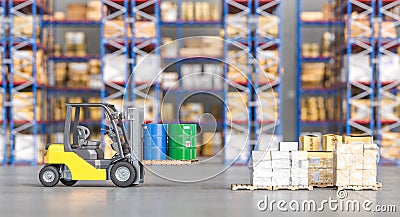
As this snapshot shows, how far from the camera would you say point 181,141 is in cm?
1496

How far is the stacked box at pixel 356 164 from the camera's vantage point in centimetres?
1501

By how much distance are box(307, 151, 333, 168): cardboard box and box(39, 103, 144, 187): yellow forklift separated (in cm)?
335

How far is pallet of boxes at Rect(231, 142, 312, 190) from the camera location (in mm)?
14914

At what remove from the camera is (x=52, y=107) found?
26656 millimetres

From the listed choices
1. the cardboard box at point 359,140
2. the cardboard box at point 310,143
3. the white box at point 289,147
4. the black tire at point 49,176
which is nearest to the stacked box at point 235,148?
the cardboard box at point 310,143

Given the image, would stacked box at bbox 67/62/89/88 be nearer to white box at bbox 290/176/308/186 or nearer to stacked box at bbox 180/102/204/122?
stacked box at bbox 180/102/204/122

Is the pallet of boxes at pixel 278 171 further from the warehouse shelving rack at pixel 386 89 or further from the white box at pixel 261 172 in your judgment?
the warehouse shelving rack at pixel 386 89

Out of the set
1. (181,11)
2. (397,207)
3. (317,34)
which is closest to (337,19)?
(317,34)

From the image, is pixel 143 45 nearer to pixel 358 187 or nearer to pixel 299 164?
pixel 299 164

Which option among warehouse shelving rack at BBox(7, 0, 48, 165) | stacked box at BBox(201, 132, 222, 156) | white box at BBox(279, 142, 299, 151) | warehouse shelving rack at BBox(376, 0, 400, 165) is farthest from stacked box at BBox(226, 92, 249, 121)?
white box at BBox(279, 142, 299, 151)

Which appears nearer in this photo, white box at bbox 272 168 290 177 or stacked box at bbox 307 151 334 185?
white box at bbox 272 168 290 177

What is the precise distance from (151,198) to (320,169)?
4051 millimetres

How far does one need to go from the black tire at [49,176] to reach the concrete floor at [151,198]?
0.17m

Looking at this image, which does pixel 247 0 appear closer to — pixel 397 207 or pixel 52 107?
pixel 52 107
